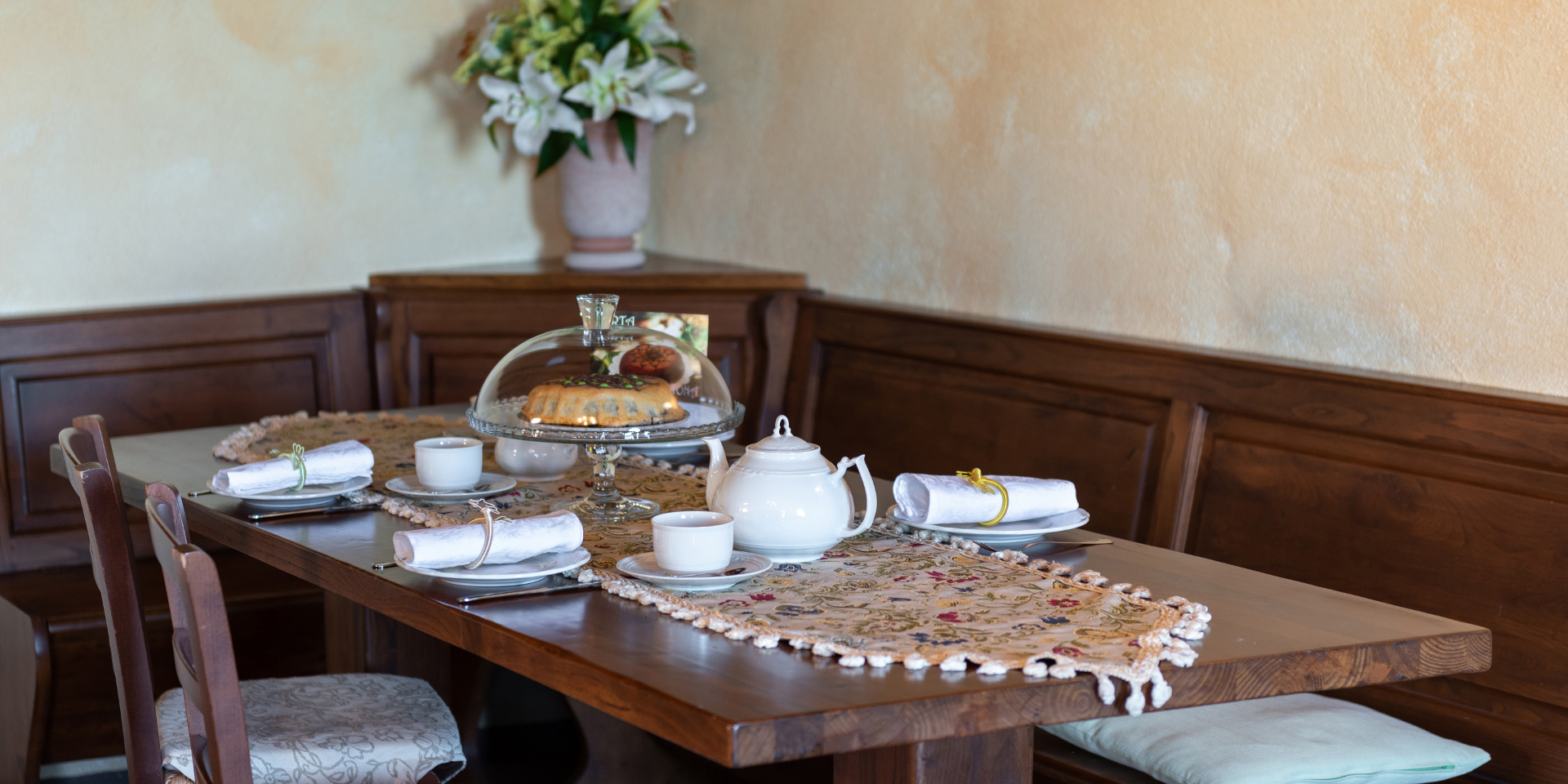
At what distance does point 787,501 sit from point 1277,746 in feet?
2.34

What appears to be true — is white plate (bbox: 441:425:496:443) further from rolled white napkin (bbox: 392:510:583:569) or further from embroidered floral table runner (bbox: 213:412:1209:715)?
rolled white napkin (bbox: 392:510:583:569)

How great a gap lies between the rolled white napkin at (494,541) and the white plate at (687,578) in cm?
7

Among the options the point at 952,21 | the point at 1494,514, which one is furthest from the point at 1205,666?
the point at 952,21

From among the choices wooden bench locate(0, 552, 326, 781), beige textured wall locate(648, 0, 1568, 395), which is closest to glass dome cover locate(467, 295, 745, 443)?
beige textured wall locate(648, 0, 1568, 395)

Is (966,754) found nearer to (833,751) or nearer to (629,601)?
(833,751)

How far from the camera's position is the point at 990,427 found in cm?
270

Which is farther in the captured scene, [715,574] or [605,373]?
[605,373]

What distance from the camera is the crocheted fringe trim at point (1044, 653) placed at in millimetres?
1197

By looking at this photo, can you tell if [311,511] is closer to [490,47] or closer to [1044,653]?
[1044,653]

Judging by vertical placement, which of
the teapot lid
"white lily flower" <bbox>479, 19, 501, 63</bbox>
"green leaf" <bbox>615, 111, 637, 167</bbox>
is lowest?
the teapot lid

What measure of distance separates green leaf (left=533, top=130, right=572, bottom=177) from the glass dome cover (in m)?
1.47

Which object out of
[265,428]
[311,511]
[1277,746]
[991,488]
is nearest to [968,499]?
[991,488]

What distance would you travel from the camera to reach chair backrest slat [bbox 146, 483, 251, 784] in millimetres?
1312

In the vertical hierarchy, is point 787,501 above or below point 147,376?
above
